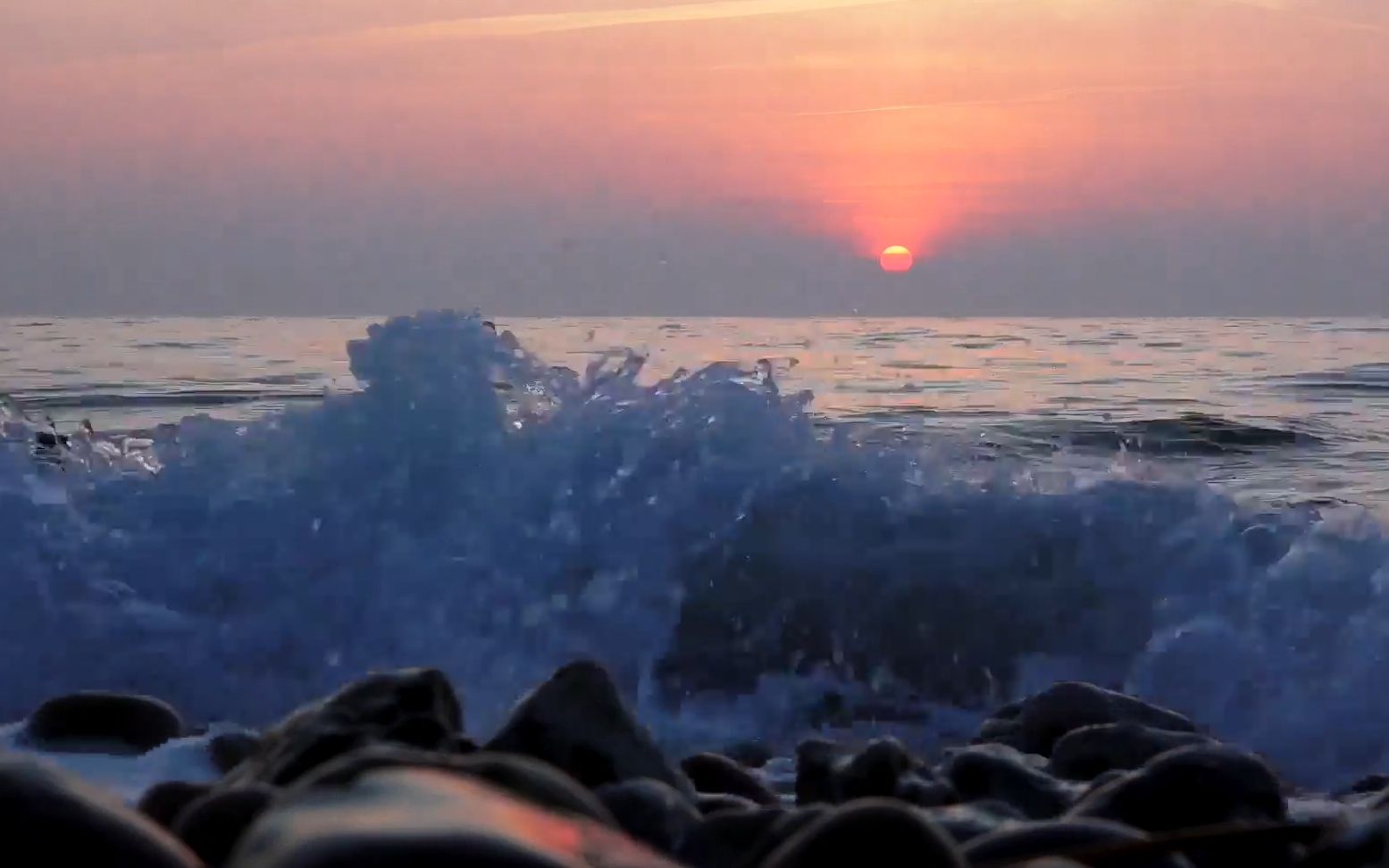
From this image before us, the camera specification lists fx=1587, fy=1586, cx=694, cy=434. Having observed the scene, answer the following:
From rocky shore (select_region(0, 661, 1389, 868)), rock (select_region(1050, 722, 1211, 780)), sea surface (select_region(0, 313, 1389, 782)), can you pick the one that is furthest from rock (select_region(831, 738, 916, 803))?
sea surface (select_region(0, 313, 1389, 782))

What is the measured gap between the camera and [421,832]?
1.55m

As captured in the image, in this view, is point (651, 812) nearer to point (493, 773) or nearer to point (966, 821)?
point (966, 821)

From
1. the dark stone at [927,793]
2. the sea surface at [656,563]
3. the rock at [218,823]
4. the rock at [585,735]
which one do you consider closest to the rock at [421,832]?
the rock at [218,823]

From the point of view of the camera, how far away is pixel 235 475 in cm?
788

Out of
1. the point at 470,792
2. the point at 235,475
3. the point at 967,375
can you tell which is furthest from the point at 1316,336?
the point at 470,792

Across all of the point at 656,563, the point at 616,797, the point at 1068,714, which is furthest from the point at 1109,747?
the point at 656,563

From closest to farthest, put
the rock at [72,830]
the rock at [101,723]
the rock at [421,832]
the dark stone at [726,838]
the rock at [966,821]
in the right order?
1. the rock at [421,832]
2. the rock at [72,830]
3. the dark stone at [726,838]
4. the rock at [966,821]
5. the rock at [101,723]

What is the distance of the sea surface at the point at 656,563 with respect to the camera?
6520mm

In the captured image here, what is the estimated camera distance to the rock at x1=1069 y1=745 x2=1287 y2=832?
3074 mm

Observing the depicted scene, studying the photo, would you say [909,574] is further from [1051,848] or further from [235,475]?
[1051,848]

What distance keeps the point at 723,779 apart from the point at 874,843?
2043 millimetres

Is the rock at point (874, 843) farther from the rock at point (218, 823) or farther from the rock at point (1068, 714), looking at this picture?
the rock at point (1068, 714)

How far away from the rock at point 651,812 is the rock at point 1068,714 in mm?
1864

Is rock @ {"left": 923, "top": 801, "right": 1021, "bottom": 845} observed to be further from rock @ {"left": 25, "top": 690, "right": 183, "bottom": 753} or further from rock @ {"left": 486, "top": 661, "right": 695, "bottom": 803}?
rock @ {"left": 25, "top": 690, "right": 183, "bottom": 753}
